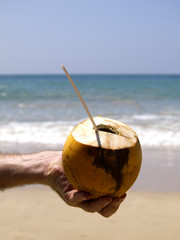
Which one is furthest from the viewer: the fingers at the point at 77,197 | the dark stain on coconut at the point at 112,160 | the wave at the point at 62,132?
the wave at the point at 62,132

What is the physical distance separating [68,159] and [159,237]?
5.15 ft

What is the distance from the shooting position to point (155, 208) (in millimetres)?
2914

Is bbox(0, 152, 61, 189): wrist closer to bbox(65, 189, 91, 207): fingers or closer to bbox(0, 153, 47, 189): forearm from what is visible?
bbox(0, 153, 47, 189): forearm

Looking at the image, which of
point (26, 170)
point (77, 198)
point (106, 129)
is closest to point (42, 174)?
point (26, 170)

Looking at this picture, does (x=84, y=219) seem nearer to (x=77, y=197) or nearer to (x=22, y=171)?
(x=22, y=171)

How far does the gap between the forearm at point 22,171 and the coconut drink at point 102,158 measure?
41 centimetres

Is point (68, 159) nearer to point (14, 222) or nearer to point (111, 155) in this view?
point (111, 155)

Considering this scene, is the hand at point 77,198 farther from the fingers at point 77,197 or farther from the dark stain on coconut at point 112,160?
the dark stain on coconut at point 112,160

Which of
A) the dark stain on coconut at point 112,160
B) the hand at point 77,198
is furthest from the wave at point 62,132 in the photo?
the dark stain on coconut at point 112,160

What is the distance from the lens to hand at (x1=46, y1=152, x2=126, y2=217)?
1.31 metres

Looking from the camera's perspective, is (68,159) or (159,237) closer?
(68,159)

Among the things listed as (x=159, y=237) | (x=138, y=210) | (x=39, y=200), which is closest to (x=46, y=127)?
(x=39, y=200)

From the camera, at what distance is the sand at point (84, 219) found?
2520 mm

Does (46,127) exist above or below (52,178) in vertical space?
below
